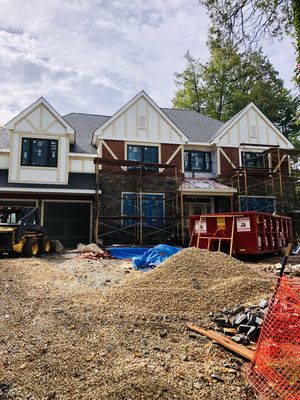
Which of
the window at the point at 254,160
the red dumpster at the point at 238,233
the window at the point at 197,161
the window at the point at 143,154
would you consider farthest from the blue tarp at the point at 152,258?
the window at the point at 254,160

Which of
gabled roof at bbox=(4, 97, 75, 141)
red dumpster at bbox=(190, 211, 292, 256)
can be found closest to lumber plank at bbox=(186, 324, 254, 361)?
red dumpster at bbox=(190, 211, 292, 256)

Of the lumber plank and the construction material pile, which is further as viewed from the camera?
the construction material pile

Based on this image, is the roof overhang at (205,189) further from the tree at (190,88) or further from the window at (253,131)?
Answer: the tree at (190,88)

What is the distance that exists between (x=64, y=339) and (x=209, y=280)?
3.66 metres

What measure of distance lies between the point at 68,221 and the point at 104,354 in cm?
1506

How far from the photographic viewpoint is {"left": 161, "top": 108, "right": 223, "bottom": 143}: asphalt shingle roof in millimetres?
20127

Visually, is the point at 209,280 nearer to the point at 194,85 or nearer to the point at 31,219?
the point at 31,219

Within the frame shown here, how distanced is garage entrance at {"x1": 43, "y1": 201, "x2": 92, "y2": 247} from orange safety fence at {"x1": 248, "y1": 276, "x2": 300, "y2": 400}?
50.3ft

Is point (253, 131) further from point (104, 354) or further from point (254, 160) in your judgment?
point (104, 354)

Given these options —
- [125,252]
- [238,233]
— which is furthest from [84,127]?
[238,233]

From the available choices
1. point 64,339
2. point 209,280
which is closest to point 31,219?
point 209,280

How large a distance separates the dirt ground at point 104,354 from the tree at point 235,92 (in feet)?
100.0

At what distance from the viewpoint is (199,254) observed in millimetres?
7871

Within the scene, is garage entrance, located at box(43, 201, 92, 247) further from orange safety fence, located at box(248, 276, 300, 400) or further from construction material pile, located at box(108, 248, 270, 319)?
orange safety fence, located at box(248, 276, 300, 400)
